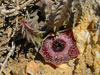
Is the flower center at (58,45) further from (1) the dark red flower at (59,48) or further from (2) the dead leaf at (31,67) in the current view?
(2) the dead leaf at (31,67)

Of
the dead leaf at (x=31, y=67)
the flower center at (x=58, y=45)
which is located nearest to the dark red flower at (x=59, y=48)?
the flower center at (x=58, y=45)

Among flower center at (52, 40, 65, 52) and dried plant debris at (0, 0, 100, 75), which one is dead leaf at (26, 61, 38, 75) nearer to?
dried plant debris at (0, 0, 100, 75)

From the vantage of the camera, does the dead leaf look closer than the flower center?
Yes

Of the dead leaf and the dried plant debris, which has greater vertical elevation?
the dried plant debris

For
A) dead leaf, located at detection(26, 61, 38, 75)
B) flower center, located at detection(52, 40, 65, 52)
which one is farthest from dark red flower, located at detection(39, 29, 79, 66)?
dead leaf, located at detection(26, 61, 38, 75)

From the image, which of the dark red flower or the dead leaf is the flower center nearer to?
the dark red flower

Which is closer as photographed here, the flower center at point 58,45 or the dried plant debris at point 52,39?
the dried plant debris at point 52,39

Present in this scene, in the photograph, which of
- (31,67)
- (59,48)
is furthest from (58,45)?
(31,67)
